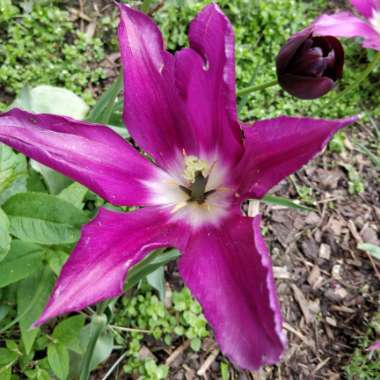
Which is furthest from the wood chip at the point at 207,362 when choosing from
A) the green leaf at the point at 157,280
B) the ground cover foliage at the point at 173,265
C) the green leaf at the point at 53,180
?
the green leaf at the point at 53,180

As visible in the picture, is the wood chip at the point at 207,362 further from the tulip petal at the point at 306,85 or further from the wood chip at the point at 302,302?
the tulip petal at the point at 306,85

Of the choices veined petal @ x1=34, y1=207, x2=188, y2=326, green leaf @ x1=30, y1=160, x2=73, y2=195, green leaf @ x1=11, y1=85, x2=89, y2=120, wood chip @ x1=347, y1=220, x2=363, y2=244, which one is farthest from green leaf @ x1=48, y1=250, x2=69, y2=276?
wood chip @ x1=347, y1=220, x2=363, y2=244

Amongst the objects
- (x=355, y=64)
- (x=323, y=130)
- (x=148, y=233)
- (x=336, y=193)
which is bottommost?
(x=336, y=193)

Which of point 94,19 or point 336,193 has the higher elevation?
point 94,19

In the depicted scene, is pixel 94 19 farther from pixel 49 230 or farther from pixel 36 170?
pixel 49 230

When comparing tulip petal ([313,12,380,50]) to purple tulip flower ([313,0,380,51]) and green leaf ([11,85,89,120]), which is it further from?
green leaf ([11,85,89,120])

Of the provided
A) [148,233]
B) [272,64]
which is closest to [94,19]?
[272,64]

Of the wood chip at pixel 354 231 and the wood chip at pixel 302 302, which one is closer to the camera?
the wood chip at pixel 302 302

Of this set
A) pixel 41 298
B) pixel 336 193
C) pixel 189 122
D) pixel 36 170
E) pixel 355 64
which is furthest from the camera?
pixel 355 64
